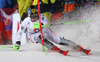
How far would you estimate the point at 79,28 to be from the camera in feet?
8.16

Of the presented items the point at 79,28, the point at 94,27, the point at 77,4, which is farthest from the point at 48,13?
the point at 94,27

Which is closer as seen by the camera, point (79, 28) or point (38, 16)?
point (38, 16)

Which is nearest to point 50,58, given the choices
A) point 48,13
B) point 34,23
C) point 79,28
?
point 34,23

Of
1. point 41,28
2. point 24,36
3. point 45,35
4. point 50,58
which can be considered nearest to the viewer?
point 50,58

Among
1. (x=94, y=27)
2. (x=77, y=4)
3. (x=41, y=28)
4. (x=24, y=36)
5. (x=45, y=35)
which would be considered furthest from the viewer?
(x=24, y=36)

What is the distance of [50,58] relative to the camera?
1521mm

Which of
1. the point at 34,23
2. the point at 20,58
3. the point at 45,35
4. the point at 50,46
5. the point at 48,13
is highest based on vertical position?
the point at 48,13

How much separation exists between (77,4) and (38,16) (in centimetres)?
74

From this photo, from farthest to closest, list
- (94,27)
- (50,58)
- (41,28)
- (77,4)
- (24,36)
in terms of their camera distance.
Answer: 1. (24,36)
2. (94,27)
3. (77,4)
4. (41,28)
5. (50,58)

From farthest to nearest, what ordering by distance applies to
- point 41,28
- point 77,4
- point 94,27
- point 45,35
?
point 94,27
point 77,4
point 45,35
point 41,28

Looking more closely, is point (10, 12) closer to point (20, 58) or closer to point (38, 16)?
point (38, 16)

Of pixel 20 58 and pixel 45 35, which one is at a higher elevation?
pixel 45 35

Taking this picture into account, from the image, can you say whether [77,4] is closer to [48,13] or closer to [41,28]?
[48,13]

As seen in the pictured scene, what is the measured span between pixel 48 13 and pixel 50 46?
69 centimetres
